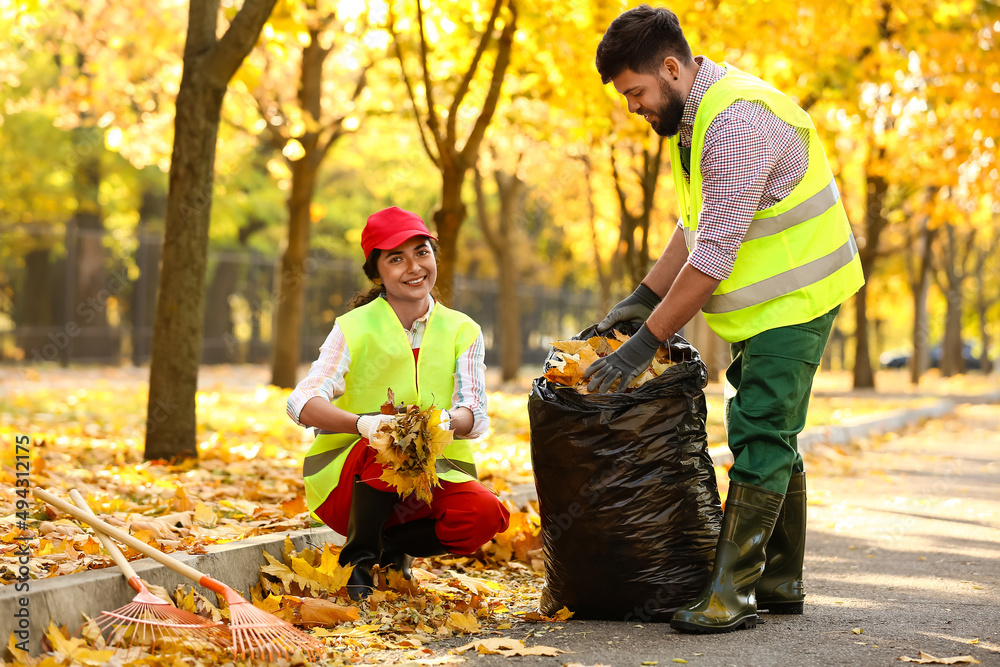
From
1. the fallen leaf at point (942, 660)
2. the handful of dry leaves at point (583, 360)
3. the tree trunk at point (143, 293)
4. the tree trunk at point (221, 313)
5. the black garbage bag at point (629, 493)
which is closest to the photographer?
the fallen leaf at point (942, 660)

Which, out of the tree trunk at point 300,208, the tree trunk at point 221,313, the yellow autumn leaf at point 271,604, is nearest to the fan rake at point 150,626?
the yellow autumn leaf at point 271,604

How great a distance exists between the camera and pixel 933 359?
45.2 metres

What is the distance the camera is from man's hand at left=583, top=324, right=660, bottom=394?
133 inches

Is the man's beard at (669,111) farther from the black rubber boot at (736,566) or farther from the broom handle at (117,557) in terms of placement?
the broom handle at (117,557)

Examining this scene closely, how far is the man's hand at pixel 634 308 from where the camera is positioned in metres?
3.80

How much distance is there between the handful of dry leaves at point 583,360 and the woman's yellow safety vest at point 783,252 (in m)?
0.30

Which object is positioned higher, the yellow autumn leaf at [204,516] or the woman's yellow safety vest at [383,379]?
the woman's yellow safety vest at [383,379]

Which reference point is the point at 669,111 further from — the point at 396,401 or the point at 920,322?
the point at 920,322

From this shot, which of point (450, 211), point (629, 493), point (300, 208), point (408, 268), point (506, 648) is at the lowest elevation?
point (506, 648)

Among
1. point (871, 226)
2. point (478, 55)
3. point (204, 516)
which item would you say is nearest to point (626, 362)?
point (204, 516)

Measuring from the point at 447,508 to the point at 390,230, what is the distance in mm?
1074

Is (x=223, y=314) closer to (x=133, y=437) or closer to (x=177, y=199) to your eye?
(x=133, y=437)

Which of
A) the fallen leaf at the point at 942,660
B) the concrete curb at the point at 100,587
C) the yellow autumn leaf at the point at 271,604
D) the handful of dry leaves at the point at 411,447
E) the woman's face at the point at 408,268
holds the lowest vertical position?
the yellow autumn leaf at the point at 271,604

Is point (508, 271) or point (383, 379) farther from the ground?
point (508, 271)
